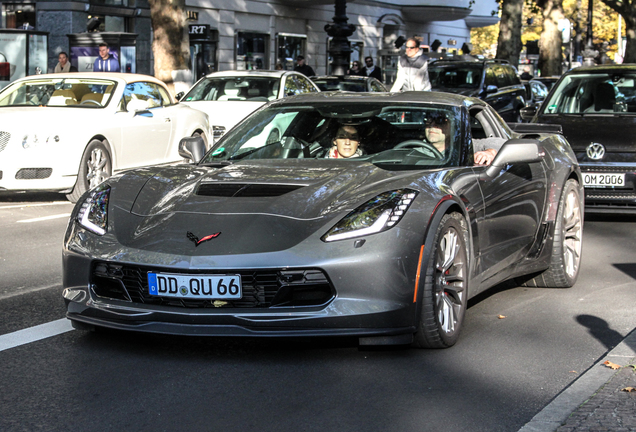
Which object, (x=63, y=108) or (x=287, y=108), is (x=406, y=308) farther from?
(x=63, y=108)

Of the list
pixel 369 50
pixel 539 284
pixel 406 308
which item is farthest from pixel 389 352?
pixel 369 50

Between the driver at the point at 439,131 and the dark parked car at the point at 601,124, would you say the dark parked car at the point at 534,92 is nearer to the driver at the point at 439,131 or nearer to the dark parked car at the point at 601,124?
the dark parked car at the point at 601,124

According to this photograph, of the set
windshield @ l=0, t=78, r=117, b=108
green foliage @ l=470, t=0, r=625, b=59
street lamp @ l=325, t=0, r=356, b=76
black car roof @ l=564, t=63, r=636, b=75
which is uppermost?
green foliage @ l=470, t=0, r=625, b=59

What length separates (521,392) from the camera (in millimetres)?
4352

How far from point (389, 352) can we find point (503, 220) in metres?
1.35

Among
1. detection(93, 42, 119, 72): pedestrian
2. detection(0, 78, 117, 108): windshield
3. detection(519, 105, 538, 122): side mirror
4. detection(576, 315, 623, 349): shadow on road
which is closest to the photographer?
detection(576, 315, 623, 349): shadow on road

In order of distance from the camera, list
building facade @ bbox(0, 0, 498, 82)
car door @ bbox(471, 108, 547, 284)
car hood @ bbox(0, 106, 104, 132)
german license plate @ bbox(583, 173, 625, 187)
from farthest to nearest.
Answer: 1. building facade @ bbox(0, 0, 498, 82)
2. car hood @ bbox(0, 106, 104, 132)
3. german license plate @ bbox(583, 173, 625, 187)
4. car door @ bbox(471, 108, 547, 284)

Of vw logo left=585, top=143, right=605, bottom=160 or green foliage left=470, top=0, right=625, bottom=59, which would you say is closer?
vw logo left=585, top=143, right=605, bottom=160

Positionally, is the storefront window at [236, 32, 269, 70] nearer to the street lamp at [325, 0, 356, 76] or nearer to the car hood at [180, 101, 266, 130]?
the street lamp at [325, 0, 356, 76]

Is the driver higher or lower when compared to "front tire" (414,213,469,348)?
higher

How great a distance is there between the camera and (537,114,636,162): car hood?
1020 cm

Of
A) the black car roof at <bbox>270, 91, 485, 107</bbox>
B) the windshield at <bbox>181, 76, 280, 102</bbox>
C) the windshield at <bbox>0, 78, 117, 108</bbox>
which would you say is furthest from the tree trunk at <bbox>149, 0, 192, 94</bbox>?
the black car roof at <bbox>270, 91, 485, 107</bbox>

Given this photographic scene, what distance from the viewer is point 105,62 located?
2095 centimetres

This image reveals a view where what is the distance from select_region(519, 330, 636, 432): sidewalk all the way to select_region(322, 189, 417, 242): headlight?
1.12 metres
